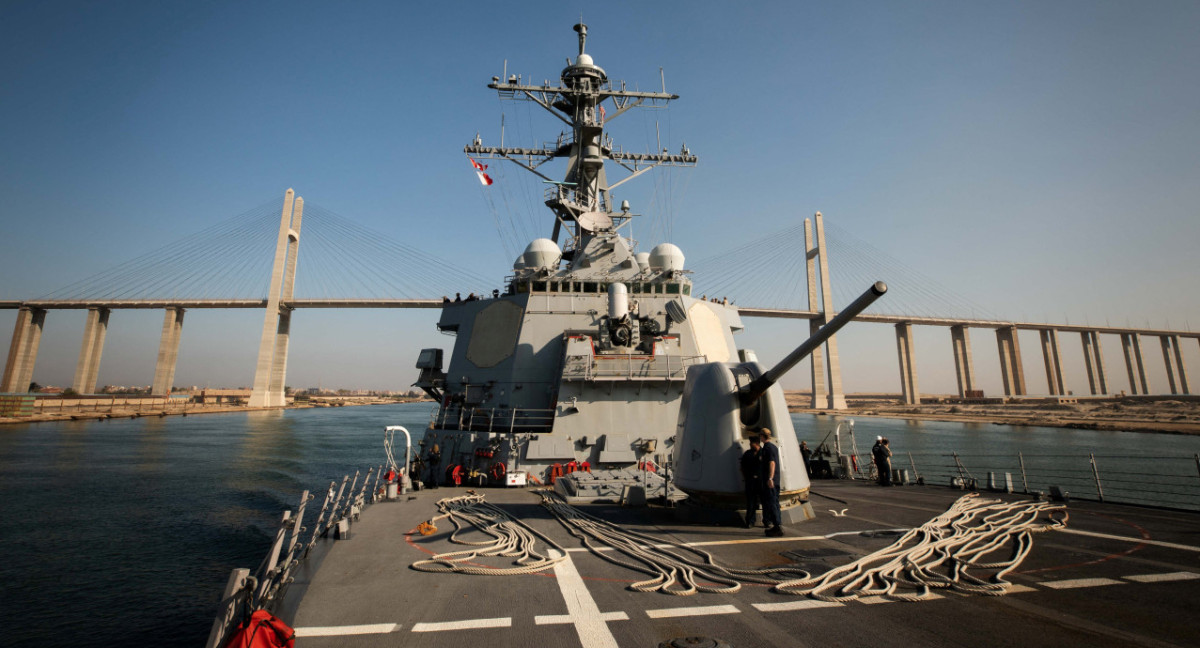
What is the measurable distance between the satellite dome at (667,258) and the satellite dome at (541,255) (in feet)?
9.26

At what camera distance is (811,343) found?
5.41 metres

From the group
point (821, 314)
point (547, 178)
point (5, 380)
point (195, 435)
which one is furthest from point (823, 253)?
point (5, 380)

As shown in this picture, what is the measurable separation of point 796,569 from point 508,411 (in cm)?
863

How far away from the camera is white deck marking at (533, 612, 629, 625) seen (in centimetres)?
339

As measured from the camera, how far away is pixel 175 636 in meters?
5.99

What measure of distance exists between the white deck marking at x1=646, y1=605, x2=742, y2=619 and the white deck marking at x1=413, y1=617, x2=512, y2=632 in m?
0.97

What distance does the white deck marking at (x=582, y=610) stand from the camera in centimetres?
312

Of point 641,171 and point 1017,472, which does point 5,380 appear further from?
point 1017,472

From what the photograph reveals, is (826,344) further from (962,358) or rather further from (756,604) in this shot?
(756,604)

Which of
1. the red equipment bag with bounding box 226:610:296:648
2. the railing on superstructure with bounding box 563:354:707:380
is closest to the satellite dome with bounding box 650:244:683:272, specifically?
the railing on superstructure with bounding box 563:354:707:380

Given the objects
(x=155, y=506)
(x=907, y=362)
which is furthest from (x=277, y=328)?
(x=907, y=362)

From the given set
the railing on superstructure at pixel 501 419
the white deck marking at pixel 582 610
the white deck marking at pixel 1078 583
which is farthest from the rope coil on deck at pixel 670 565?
the railing on superstructure at pixel 501 419

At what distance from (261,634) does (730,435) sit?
190 inches

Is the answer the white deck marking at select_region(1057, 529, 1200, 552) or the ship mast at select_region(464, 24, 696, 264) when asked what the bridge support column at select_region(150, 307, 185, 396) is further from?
the white deck marking at select_region(1057, 529, 1200, 552)
